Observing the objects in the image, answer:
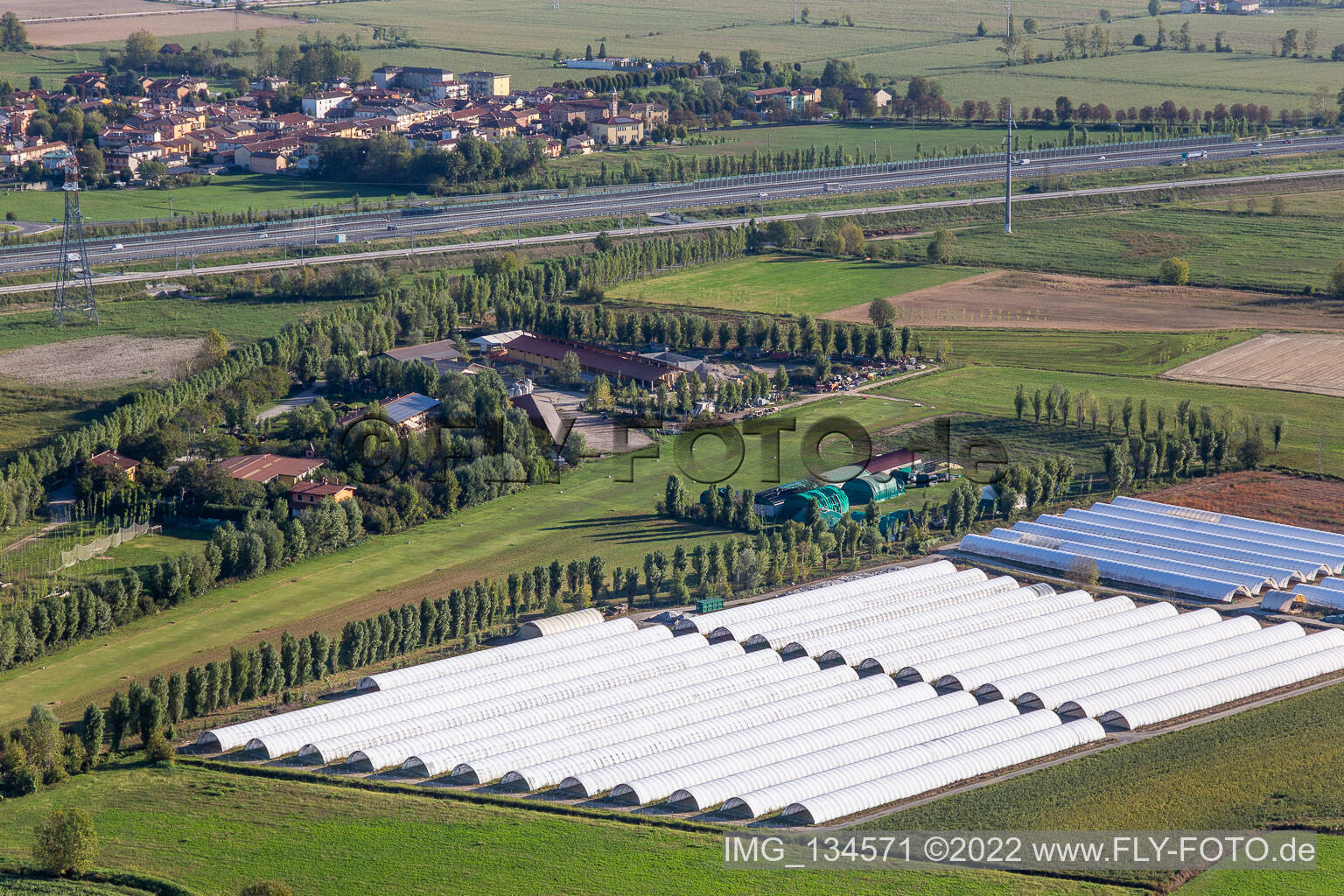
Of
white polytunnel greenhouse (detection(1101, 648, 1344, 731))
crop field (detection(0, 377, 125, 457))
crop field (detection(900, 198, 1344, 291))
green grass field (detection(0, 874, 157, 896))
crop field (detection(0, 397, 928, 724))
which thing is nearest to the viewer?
green grass field (detection(0, 874, 157, 896))

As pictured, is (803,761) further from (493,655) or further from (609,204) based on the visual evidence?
(609,204)

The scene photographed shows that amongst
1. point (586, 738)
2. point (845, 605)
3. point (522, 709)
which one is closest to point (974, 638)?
point (845, 605)

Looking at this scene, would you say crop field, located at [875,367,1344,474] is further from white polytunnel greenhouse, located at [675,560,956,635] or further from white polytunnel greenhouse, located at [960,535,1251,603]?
white polytunnel greenhouse, located at [675,560,956,635]

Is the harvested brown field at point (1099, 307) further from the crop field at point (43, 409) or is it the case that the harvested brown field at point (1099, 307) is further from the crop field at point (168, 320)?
the crop field at point (43, 409)

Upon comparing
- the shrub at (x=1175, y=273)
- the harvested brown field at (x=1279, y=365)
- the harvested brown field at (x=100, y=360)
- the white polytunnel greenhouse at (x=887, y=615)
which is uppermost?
the shrub at (x=1175, y=273)

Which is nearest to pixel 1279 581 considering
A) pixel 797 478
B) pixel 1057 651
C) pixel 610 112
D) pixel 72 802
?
pixel 1057 651

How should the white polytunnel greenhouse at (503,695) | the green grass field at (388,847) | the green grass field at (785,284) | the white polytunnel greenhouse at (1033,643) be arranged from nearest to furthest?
the green grass field at (388,847) < the white polytunnel greenhouse at (503,695) < the white polytunnel greenhouse at (1033,643) < the green grass field at (785,284)

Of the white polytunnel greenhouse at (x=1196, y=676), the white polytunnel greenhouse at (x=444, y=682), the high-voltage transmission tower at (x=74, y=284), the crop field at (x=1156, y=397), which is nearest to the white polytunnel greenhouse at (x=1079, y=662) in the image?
the white polytunnel greenhouse at (x=1196, y=676)

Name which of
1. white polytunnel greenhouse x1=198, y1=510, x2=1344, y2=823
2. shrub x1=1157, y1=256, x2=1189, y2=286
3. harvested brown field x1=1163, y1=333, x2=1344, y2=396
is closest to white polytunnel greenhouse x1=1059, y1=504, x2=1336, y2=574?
white polytunnel greenhouse x1=198, y1=510, x2=1344, y2=823
